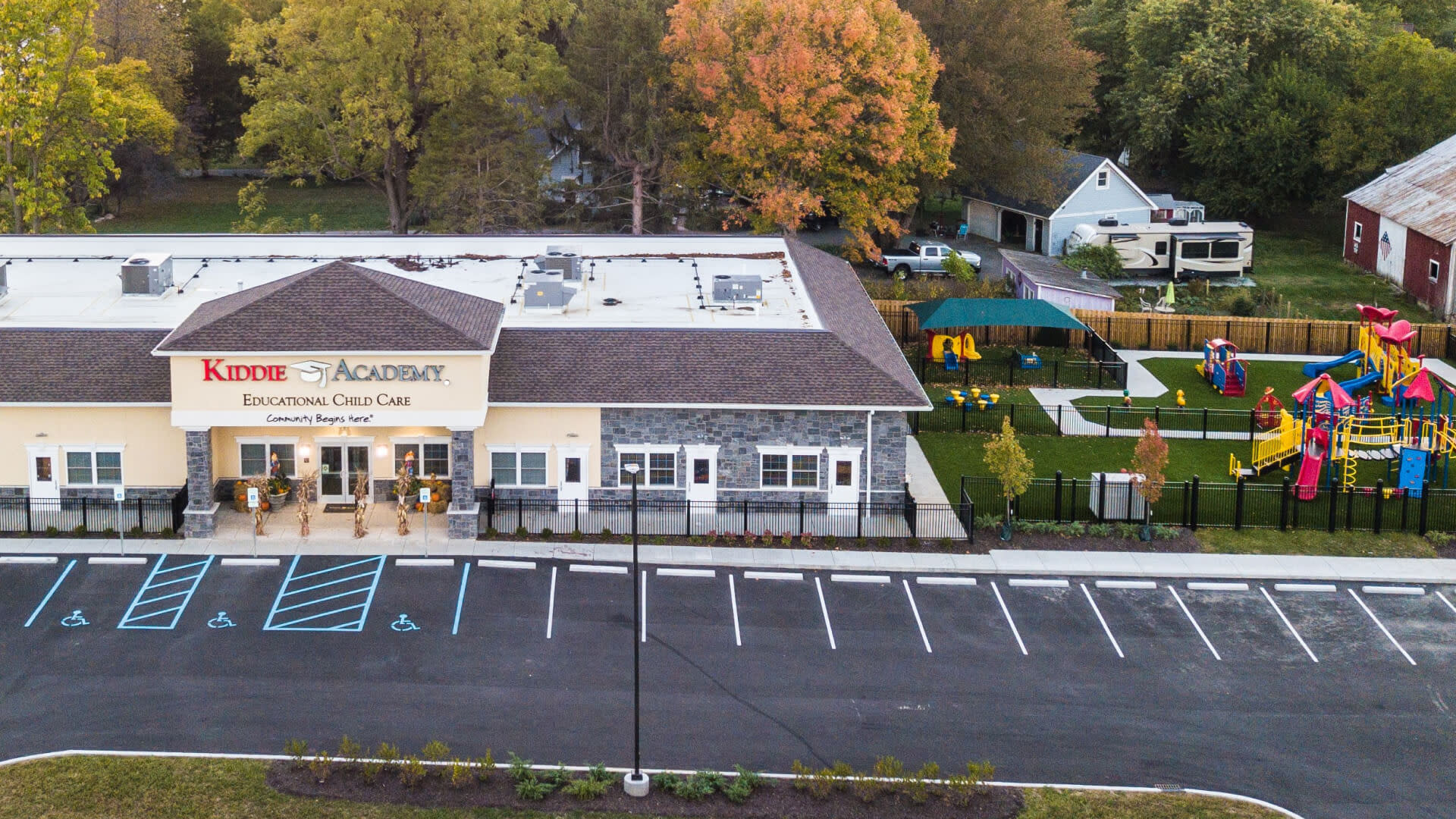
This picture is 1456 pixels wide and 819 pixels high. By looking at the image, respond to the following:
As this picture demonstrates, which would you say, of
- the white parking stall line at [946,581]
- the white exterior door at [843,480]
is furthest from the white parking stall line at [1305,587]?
the white exterior door at [843,480]

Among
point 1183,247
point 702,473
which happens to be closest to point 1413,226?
point 1183,247

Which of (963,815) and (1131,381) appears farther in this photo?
(1131,381)

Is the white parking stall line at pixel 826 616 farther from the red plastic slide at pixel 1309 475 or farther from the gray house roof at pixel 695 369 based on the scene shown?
the red plastic slide at pixel 1309 475

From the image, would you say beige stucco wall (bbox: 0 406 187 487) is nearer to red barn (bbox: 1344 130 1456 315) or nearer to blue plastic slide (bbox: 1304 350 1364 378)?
blue plastic slide (bbox: 1304 350 1364 378)

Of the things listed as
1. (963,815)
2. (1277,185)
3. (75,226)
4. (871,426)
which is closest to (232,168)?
(75,226)

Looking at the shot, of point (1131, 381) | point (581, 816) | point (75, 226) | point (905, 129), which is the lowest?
point (581, 816)

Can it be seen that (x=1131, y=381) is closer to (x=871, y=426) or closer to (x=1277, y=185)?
(x=871, y=426)

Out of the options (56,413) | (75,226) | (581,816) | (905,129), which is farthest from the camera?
(75,226)
